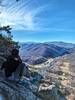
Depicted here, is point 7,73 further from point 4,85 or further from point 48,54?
point 48,54

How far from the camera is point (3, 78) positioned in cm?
3020

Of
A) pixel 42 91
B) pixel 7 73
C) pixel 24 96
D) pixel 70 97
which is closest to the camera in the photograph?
pixel 7 73

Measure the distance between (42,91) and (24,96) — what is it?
25.2 feet

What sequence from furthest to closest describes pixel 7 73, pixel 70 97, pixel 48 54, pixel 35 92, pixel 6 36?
1. pixel 48 54
2. pixel 70 97
3. pixel 6 36
4. pixel 35 92
5. pixel 7 73

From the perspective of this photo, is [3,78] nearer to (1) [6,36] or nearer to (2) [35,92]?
(2) [35,92]

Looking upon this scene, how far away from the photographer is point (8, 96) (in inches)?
1123

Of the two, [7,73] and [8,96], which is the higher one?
[7,73]

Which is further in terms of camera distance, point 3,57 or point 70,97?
point 70,97

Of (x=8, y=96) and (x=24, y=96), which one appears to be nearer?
(x=8, y=96)

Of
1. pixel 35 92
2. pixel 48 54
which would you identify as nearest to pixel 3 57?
pixel 35 92

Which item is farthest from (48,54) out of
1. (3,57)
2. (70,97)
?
(3,57)

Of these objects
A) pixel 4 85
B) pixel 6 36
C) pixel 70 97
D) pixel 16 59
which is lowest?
pixel 70 97

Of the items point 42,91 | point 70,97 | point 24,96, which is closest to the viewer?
point 24,96

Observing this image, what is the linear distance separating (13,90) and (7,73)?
3.62 m
